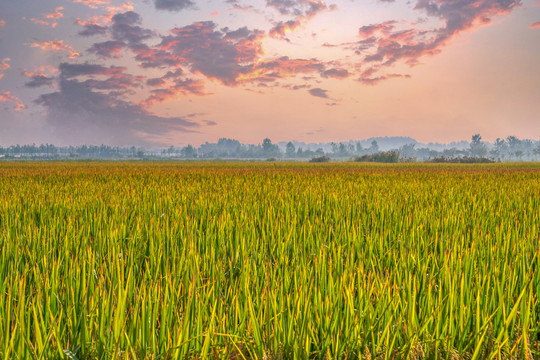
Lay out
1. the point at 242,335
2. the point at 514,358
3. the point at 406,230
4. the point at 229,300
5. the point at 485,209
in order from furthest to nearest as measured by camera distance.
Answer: the point at 485,209, the point at 406,230, the point at 229,300, the point at 242,335, the point at 514,358

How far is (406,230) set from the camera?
357 centimetres

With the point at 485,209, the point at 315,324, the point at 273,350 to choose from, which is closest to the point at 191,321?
the point at 273,350

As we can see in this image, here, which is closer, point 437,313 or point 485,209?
point 437,313

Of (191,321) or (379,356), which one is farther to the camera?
(191,321)

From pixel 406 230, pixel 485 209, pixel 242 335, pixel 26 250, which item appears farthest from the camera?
pixel 485 209

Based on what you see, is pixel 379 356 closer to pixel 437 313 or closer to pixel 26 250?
pixel 437 313

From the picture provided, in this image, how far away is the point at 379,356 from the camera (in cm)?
136

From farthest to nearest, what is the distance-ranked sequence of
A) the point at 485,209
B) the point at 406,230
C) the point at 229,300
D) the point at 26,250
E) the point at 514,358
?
the point at 485,209 → the point at 406,230 → the point at 26,250 → the point at 229,300 → the point at 514,358

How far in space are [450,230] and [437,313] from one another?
2383 mm

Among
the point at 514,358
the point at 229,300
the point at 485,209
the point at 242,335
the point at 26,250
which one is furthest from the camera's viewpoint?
the point at 485,209

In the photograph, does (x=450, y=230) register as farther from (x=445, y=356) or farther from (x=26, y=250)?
(x=26, y=250)

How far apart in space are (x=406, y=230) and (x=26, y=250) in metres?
3.63

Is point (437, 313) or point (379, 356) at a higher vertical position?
point (437, 313)

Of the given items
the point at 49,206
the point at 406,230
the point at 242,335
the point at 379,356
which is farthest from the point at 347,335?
the point at 49,206
